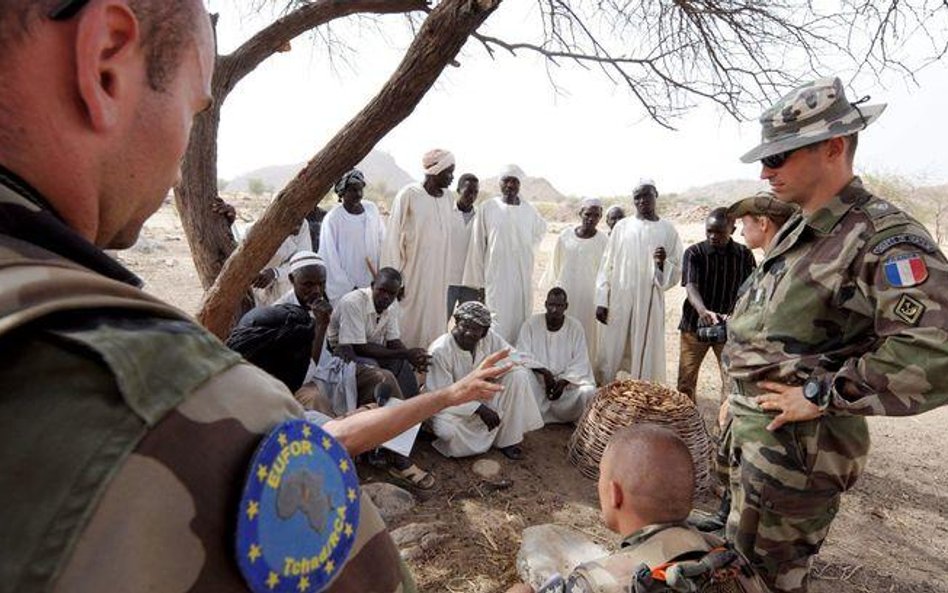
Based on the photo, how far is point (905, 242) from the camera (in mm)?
1833

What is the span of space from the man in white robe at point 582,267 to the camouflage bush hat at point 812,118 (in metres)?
4.22

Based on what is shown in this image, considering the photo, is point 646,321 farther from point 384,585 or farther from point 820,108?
point 384,585

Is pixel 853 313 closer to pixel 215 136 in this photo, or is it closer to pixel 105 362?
pixel 105 362

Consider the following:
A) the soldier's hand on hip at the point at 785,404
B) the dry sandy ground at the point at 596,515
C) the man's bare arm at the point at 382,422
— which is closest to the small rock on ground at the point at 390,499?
→ the dry sandy ground at the point at 596,515

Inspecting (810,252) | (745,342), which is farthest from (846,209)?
(745,342)

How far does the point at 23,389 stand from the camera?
388 mm

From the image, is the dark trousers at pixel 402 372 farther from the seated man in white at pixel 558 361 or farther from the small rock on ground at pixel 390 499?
the seated man in white at pixel 558 361

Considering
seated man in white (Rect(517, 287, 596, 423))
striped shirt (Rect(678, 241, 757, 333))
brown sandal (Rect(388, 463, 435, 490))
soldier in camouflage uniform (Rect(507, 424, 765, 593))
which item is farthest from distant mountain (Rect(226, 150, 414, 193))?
soldier in camouflage uniform (Rect(507, 424, 765, 593))

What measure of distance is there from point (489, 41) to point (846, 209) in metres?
1.94

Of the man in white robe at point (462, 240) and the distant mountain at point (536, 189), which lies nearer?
the man in white robe at point (462, 240)

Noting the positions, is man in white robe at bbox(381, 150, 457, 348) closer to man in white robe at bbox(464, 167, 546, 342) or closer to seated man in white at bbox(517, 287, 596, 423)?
man in white robe at bbox(464, 167, 546, 342)

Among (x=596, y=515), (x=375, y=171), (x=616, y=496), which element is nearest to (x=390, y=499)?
(x=596, y=515)

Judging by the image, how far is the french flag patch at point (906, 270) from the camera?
1.80m

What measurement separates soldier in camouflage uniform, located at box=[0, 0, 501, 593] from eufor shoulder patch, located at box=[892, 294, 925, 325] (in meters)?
1.81
